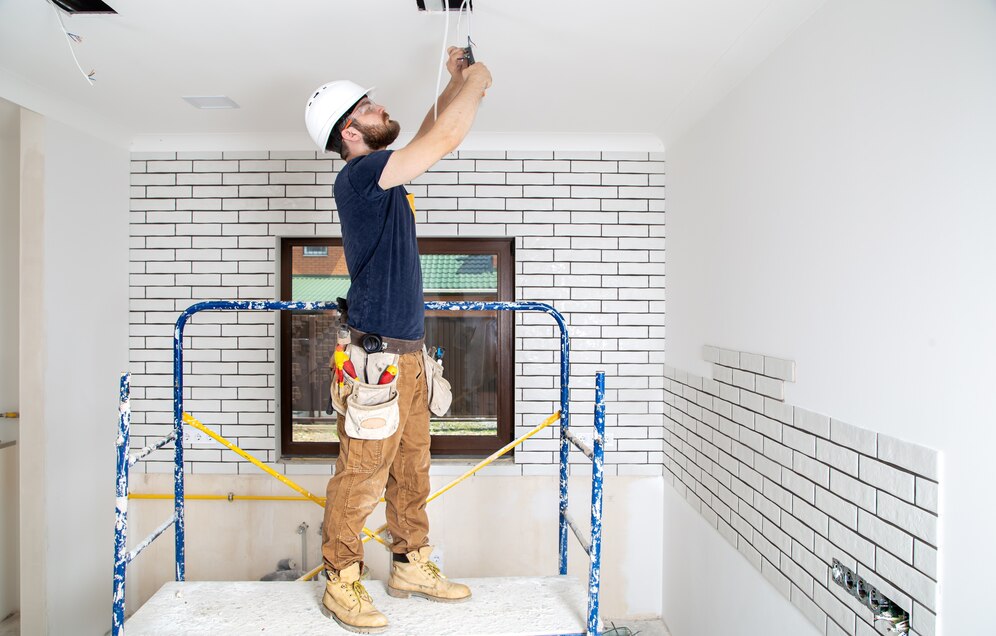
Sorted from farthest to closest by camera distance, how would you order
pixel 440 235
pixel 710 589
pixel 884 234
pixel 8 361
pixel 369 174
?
pixel 440 235 < pixel 8 361 < pixel 710 589 < pixel 369 174 < pixel 884 234

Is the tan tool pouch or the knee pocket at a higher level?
the tan tool pouch

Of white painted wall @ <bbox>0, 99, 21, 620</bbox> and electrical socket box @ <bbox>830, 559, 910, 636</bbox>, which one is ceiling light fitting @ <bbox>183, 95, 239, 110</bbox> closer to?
white painted wall @ <bbox>0, 99, 21, 620</bbox>

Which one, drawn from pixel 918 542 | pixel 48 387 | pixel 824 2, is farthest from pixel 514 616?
pixel 48 387

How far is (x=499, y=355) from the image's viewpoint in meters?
3.51

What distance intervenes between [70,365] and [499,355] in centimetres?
223

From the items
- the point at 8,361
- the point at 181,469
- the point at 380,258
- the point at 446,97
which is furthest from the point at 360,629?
the point at 8,361

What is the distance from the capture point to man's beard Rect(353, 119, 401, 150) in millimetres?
1905

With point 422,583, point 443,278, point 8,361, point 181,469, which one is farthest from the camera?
point 443,278

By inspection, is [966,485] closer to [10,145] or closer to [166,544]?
[166,544]

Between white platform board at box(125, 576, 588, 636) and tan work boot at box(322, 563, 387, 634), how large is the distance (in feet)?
0.16

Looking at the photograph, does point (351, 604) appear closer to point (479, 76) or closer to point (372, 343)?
point (372, 343)

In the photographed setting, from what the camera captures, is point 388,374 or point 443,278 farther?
point 443,278

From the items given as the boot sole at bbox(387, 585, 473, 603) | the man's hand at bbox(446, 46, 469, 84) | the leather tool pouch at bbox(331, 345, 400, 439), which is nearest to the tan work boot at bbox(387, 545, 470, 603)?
the boot sole at bbox(387, 585, 473, 603)

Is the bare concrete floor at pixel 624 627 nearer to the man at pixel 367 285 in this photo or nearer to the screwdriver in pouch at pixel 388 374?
the man at pixel 367 285
